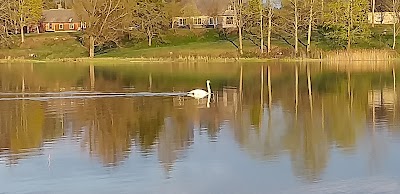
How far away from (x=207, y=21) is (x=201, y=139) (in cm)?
7696

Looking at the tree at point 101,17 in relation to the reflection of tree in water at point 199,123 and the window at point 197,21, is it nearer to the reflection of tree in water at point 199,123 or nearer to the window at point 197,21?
the window at point 197,21

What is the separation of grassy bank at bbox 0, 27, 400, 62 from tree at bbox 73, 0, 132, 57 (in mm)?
1841

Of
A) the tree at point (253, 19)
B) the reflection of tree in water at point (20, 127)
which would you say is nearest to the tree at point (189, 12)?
the tree at point (253, 19)

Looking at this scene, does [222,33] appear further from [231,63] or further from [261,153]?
[261,153]

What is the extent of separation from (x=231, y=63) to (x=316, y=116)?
3793 centimetres

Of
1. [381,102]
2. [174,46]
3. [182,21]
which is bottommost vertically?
[381,102]

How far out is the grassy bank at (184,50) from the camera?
66.3 meters

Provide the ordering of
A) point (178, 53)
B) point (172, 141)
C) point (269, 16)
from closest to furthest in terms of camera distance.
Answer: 1. point (172, 141)
2. point (178, 53)
3. point (269, 16)

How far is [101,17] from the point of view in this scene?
70.3 metres

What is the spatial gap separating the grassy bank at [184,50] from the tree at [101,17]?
1.84 meters

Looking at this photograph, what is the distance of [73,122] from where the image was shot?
78.4ft

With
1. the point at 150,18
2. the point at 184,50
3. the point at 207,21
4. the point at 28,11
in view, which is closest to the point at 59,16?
the point at 28,11

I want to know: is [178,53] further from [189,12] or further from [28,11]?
[189,12]

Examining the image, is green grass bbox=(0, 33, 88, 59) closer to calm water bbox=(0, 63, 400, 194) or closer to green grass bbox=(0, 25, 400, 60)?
green grass bbox=(0, 25, 400, 60)
